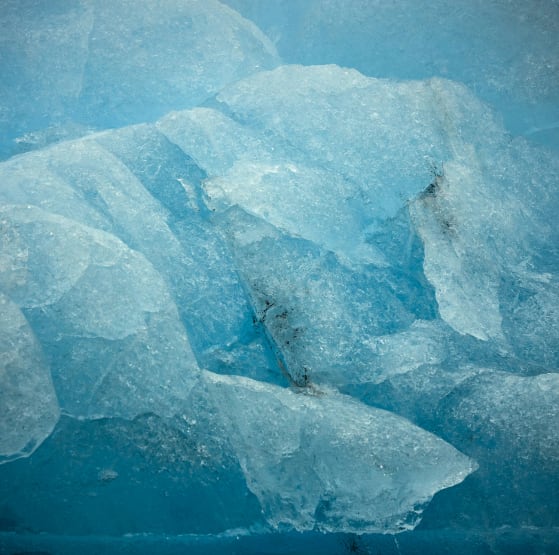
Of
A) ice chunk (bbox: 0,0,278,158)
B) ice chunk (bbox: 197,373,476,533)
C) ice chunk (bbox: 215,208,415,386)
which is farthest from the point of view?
ice chunk (bbox: 0,0,278,158)

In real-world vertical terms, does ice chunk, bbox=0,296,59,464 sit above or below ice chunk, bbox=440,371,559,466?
below

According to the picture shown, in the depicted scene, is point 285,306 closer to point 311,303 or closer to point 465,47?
point 311,303

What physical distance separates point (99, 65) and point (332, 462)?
71.4 inches

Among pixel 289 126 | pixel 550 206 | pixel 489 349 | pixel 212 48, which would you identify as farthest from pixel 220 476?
pixel 212 48

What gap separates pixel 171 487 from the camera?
1.09m

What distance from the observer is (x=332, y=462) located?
1047 mm

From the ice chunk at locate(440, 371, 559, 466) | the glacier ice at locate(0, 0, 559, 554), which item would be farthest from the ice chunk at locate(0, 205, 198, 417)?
the ice chunk at locate(440, 371, 559, 466)

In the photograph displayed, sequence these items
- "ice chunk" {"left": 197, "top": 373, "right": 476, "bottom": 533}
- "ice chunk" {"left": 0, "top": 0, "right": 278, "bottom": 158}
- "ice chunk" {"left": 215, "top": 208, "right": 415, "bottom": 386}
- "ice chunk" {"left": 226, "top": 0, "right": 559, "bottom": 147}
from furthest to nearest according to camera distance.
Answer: "ice chunk" {"left": 0, "top": 0, "right": 278, "bottom": 158} < "ice chunk" {"left": 226, "top": 0, "right": 559, "bottom": 147} < "ice chunk" {"left": 215, "top": 208, "right": 415, "bottom": 386} < "ice chunk" {"left": 197, "top": 373, "right": 476, "bottom": 533}

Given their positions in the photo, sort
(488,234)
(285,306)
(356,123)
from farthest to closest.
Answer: (356,123), (488,234), (285,306)

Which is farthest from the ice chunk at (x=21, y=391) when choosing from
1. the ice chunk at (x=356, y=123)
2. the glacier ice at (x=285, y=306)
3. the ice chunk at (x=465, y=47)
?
the ice chunk at (x=465, y=47)

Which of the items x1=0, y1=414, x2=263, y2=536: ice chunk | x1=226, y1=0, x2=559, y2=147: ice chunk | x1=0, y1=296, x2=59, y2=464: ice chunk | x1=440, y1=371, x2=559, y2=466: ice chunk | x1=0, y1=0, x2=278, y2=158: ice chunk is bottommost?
x1=0, y1=414, x2=263, y2=536: ice chunk

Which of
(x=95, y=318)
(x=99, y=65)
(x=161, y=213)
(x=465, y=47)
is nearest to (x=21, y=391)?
(x=95, y=318)

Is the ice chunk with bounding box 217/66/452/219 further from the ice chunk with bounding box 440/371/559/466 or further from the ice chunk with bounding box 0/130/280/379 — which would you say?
the ice chunk with bounding box 440/371/559/466

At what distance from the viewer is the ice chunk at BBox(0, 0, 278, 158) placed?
191cm
